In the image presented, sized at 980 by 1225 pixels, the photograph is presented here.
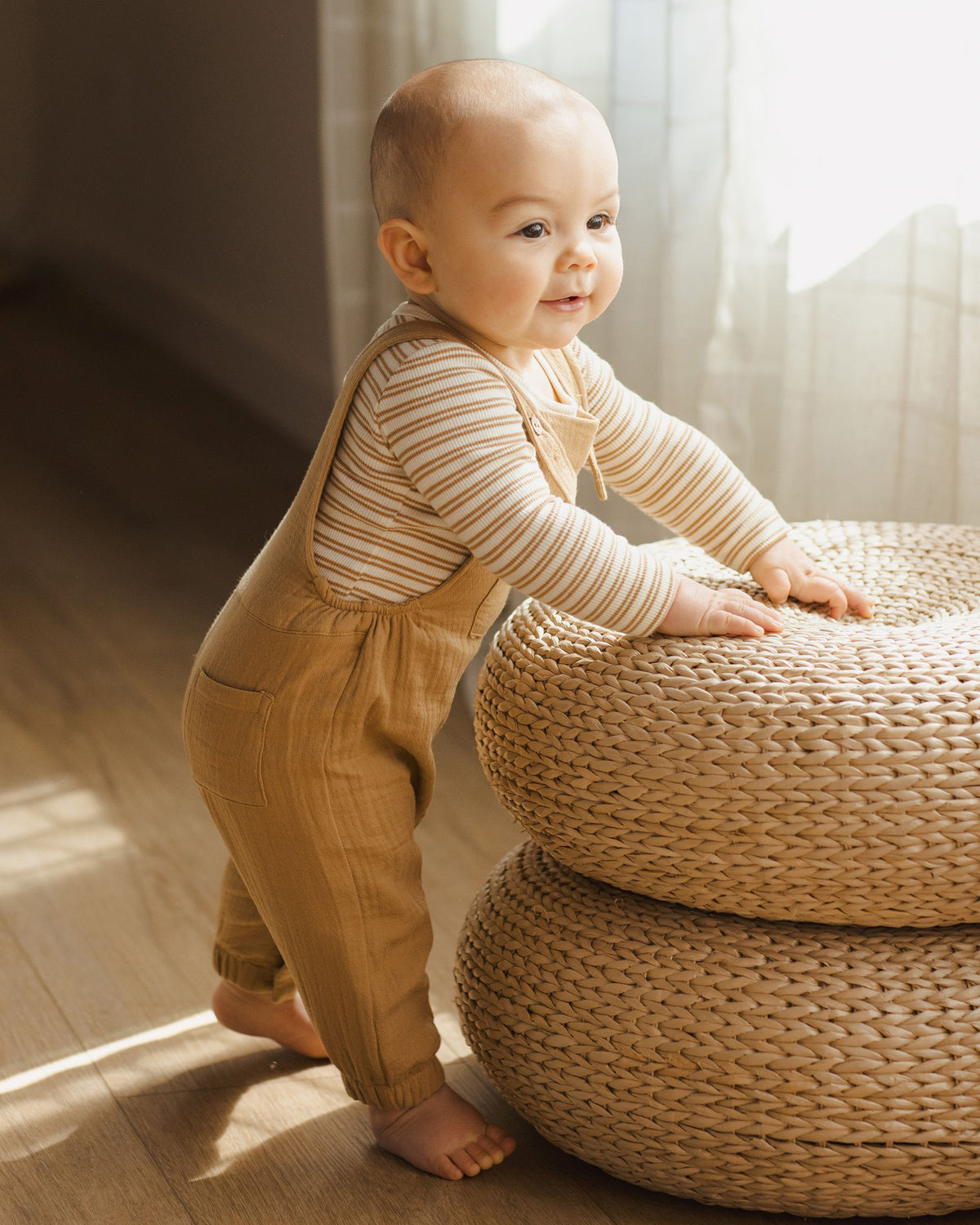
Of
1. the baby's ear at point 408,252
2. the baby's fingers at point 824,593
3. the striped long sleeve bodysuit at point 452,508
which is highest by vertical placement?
the baby's ear at point 408,252

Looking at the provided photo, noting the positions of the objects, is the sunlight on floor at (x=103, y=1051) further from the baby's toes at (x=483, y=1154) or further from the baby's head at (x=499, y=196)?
the baby's head at (x=499, y=196)

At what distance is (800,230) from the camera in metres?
1.53

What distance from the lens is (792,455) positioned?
5.22 feet

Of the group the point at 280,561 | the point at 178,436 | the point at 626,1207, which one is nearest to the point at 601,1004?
the point at 626,1207

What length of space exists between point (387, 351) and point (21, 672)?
47.9 inches

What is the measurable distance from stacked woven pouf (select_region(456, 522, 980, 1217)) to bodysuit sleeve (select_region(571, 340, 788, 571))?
14 cm

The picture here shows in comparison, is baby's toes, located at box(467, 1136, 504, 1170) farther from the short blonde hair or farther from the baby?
the short blonde hair

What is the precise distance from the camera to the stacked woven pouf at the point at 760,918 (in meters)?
0.85

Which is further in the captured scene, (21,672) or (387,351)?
(21,672)

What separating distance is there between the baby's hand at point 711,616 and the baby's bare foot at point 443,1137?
0.39m

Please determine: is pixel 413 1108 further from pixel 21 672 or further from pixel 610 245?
pixel 21 672

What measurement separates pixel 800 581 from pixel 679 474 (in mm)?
130

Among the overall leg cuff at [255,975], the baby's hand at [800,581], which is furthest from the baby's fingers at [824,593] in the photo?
the overall leg cuff at [255,975]

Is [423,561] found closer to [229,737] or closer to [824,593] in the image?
[229,737]
